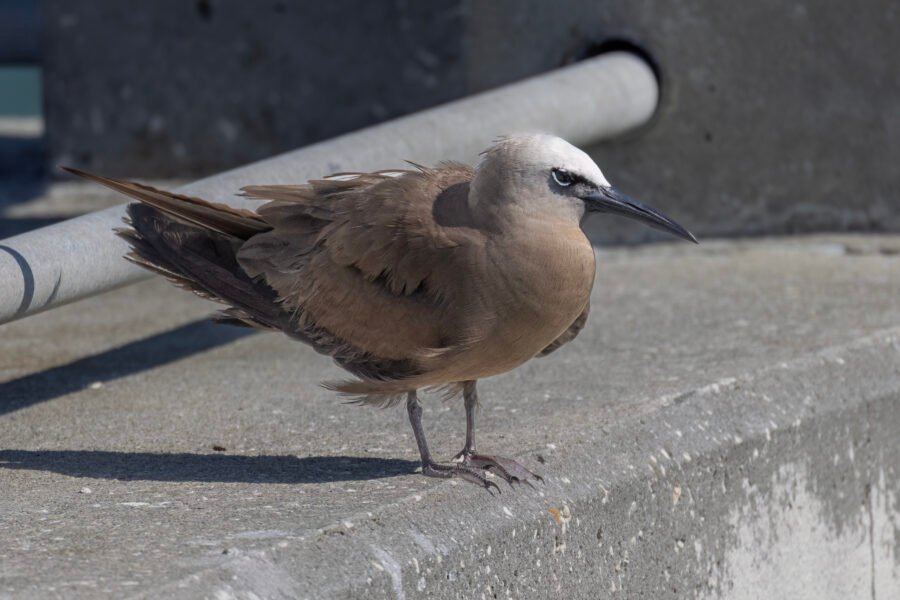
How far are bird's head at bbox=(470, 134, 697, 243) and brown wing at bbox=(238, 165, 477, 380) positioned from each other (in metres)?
0.10

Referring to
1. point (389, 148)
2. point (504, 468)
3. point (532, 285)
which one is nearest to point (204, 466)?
point (504, 468)

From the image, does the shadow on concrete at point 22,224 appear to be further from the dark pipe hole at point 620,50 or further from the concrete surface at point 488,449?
the dark pipe hole at point 620,50

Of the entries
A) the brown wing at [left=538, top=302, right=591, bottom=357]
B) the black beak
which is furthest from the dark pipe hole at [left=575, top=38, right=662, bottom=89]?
the black beak

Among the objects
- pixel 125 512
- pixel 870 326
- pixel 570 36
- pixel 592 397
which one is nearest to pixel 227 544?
pixel 125 512

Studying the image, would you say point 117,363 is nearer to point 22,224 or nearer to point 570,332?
point 570,332

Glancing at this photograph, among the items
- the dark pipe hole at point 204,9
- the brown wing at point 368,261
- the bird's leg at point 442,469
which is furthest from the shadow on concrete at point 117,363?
the dark pipe hole at point 204,9

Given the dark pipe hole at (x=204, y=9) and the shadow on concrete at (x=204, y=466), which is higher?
the dark pipe hole at (x=204, y=9)

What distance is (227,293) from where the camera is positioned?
3242 millimetres

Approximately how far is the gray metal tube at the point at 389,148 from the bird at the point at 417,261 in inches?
7.7

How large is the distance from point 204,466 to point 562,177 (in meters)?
0.98

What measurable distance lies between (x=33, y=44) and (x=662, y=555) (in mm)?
6046

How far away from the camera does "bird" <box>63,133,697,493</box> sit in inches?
114

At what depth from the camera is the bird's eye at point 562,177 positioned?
290 centimetres

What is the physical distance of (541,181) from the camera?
2900 millimetres
